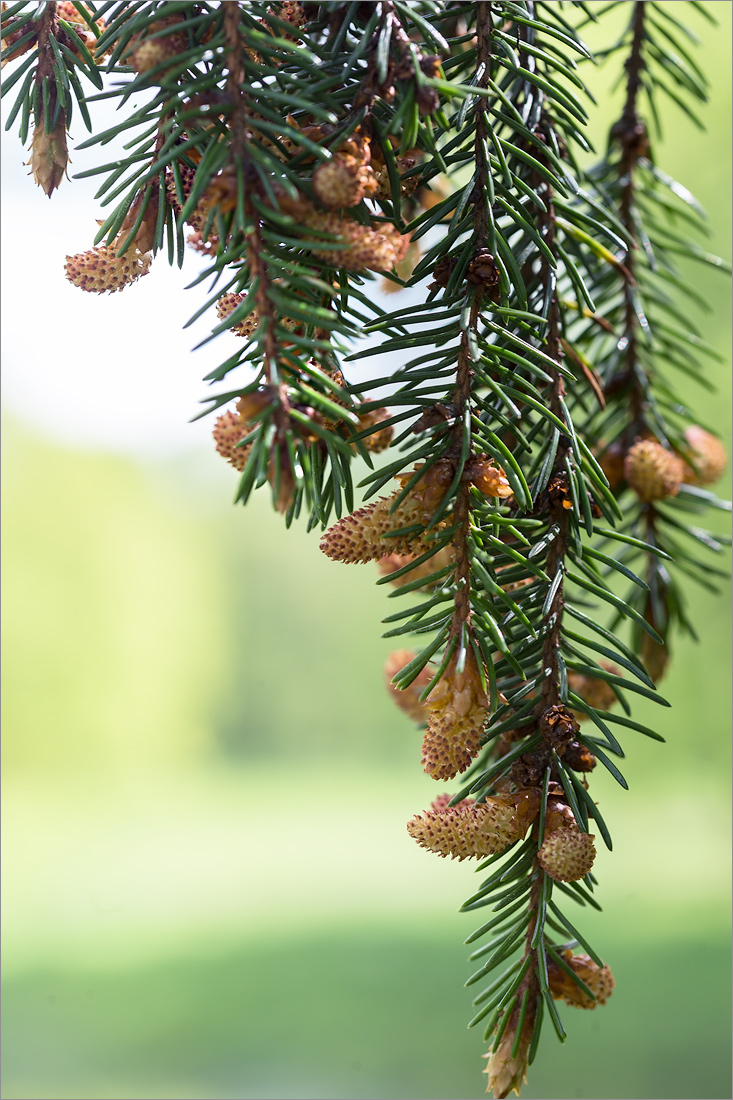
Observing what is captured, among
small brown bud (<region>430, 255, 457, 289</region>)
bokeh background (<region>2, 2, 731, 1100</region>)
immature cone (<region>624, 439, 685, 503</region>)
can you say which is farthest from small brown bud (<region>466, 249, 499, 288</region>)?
bokeh background (<region>2, 2, 731, 1100</region>)

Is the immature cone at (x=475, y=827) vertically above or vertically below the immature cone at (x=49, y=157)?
below

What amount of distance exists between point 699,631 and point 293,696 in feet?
2.44

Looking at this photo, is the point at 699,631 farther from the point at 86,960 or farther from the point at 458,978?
the point at 86,960

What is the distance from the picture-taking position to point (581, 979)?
187mm

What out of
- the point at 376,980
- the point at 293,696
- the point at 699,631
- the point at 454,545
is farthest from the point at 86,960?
the point at 454,545

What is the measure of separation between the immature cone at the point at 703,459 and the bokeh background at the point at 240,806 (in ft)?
2.22

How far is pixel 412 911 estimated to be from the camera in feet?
4.68

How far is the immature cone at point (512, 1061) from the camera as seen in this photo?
18 cm

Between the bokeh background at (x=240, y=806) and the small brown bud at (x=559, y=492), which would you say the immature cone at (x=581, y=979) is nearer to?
the small brown bud at (x=559, y=492)

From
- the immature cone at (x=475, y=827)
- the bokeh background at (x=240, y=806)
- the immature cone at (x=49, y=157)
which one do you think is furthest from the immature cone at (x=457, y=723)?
the bokeh background at (x=240, y=806)

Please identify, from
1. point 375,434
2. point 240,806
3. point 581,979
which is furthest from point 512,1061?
point 240,806

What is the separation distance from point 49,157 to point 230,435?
7 cm

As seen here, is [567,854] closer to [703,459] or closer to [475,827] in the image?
[475,827]

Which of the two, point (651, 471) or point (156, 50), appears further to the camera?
point (651, 471)
